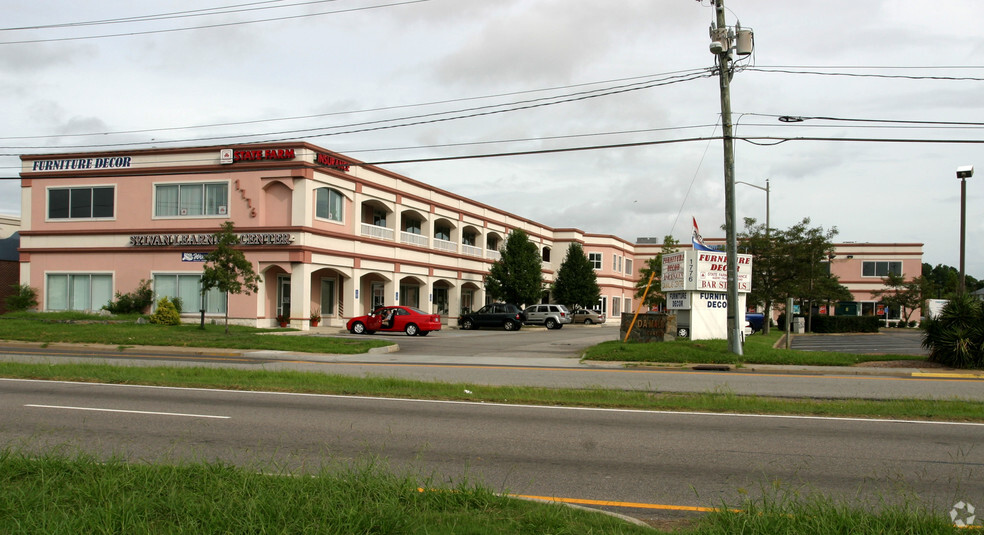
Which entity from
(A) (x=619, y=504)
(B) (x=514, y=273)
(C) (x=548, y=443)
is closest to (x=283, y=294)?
(B) (x=514, y=273)

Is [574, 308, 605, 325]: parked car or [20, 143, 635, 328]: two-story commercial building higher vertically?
[20, 143, 635, 328]: two-story commercial building

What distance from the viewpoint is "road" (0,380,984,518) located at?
701cm

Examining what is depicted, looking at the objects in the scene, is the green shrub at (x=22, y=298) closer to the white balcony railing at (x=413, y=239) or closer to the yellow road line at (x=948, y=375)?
the white balcony railing at (x=413, y=239)

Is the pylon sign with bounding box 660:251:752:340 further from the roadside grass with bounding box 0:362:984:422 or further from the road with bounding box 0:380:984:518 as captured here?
the road with bounding box 0:380:984:518

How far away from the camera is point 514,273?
172 feet

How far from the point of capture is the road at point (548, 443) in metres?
7.01

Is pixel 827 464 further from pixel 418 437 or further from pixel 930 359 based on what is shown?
pixel 930 359

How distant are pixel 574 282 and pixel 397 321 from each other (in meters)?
31.4

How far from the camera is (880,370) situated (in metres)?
19.2

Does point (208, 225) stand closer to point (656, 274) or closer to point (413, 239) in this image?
point (413, 239)

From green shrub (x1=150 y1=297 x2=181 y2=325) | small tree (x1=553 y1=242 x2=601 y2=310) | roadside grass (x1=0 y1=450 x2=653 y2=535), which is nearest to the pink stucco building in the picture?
green shrub (x1=150 y1=297 x2=181 y2=325)

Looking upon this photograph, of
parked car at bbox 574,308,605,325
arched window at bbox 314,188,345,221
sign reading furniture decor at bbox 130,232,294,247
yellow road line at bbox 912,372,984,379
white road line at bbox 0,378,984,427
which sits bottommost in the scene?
parked car at bbox 574,308,605,325

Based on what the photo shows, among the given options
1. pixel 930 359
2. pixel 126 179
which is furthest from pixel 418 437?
pixel 126 179

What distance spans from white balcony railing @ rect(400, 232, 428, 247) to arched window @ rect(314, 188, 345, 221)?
21.5 ft
